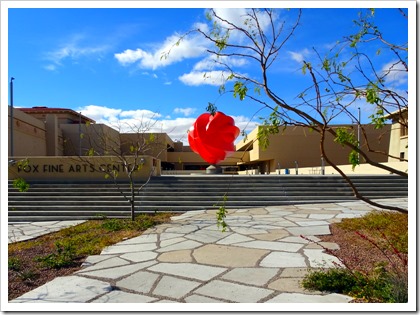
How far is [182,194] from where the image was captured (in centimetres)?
1202

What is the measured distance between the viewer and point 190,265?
4.60 m

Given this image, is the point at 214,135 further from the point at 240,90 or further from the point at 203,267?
the point at 203,267

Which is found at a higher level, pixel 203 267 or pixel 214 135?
pixel 214 135

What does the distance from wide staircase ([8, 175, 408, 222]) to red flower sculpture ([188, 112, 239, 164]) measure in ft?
30.5

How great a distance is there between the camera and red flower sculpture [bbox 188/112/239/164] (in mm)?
1382

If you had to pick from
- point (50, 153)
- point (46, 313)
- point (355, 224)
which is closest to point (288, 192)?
point (355, 224)

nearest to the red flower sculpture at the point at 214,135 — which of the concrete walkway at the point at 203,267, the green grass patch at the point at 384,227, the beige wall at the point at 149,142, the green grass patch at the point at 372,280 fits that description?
the green grass patch at the point at 372,280

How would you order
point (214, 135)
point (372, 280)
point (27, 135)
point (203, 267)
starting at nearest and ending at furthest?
point (214, 135) < point (372, 280) < point (203, 267) < point (27, 135)

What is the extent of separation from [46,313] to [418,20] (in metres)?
3.40

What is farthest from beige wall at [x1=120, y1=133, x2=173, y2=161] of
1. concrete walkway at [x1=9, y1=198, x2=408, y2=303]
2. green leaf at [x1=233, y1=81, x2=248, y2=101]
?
green leaf at [x1=233, y1=81, x2=248, y2=101]

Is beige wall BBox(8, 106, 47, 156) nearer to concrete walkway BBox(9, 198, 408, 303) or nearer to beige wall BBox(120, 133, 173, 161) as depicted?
beige wall BBox(120, 133, 173, 161)

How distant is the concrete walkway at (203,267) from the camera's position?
3461 millimetres

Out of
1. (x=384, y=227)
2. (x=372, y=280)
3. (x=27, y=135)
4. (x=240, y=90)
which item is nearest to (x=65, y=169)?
(x=384, y=227)

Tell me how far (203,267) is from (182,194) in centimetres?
759
